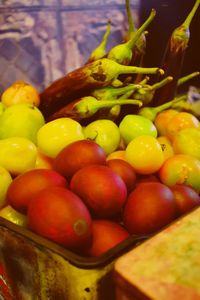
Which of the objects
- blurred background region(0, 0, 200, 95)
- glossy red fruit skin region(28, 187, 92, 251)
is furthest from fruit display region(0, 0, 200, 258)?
blurred background region(0, 0, 200, 95)

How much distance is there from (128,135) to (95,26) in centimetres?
193

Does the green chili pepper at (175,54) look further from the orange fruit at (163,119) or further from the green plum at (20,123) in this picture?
the green plum at (20,123)

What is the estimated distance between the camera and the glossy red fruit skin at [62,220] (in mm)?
463

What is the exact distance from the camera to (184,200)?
586 millimetres

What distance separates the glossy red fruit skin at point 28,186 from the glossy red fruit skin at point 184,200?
0.22 m

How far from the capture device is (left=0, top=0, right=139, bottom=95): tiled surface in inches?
83.4

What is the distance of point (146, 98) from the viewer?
95 centimetres

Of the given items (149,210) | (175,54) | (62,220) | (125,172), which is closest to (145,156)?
(125,172)

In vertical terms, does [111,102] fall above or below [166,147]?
above

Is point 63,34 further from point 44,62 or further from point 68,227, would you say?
point 68,227

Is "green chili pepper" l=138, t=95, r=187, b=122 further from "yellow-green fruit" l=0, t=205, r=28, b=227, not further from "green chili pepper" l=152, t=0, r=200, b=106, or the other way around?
"yellow-green fruit" l=0, t=205, r=28, b=227

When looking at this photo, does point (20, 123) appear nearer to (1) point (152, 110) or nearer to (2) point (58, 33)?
(1) point (152, 110)

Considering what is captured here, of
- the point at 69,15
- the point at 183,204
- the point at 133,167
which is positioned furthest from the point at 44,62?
the point at 183,204

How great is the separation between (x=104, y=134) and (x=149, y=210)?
12.6 inches
